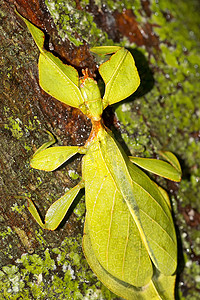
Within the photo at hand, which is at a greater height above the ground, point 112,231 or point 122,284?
point 112,231

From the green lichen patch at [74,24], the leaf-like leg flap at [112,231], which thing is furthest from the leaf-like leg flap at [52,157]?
the green lichen patch at [74,24]

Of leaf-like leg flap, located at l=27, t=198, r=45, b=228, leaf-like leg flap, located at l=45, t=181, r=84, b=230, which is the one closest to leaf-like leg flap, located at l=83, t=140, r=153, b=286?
leaf-like leg flap, located at l=45, t=181, r=84, b=230

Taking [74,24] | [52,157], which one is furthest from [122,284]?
[74,24]

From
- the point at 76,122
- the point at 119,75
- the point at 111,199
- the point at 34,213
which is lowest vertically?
the point at 111,199

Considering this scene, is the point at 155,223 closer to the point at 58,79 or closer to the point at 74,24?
the point at 58,79

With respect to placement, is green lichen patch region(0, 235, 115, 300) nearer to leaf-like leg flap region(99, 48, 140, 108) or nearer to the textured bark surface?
the textured bark surface

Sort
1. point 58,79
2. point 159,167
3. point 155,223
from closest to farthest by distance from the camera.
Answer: point 58,79, point 155,223, point 159,167

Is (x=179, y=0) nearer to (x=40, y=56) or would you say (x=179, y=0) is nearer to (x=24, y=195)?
(x=40, y=56)
